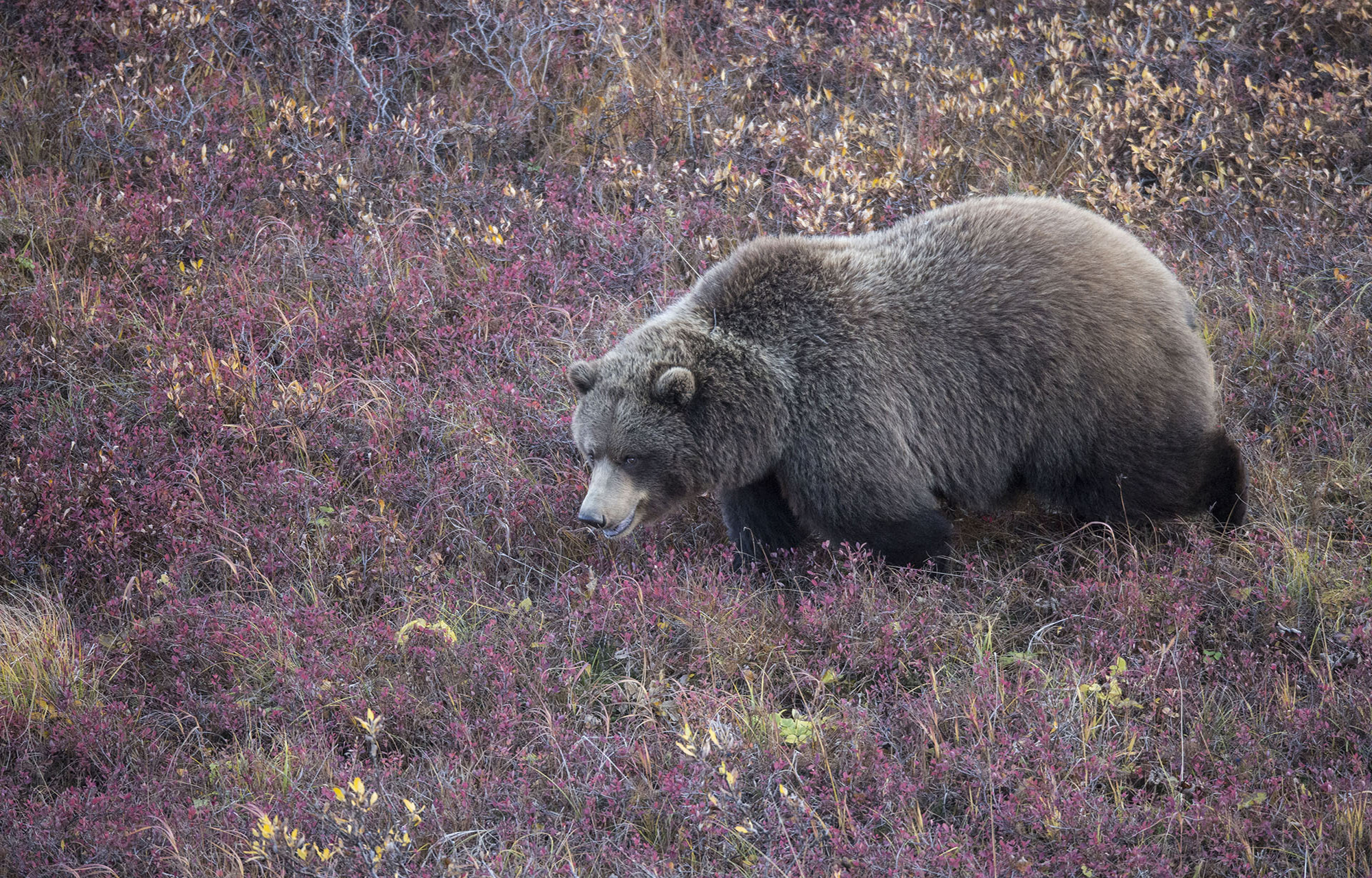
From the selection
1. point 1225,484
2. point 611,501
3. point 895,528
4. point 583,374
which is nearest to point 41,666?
point 611,501

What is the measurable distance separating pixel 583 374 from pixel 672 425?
506mm

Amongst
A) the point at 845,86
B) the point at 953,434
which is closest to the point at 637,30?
the point at 845,86

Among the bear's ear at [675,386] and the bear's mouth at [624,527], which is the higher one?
the bear's ear at [675,386]

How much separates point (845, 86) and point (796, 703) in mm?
5532

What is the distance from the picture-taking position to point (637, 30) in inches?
341

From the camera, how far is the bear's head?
4.67 m

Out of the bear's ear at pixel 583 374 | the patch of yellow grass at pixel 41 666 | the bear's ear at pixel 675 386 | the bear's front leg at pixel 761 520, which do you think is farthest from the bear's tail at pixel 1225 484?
the patch of yellow grass at pixel 41 666

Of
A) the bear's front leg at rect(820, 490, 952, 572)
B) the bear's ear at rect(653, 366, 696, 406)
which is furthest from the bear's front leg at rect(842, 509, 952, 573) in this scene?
the bear's ear at rect(653, 366, 696, 406)

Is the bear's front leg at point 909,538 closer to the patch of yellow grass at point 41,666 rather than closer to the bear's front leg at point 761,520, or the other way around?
the bear's front leg at point 761,520

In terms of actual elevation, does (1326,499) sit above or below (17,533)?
above

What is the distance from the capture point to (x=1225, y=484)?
4.92m

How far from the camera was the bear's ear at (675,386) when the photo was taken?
458cm

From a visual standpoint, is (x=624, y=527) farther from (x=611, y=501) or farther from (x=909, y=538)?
(x=909, y=538)

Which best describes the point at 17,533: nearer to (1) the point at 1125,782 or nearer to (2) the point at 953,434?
(2) the point at 953,434
